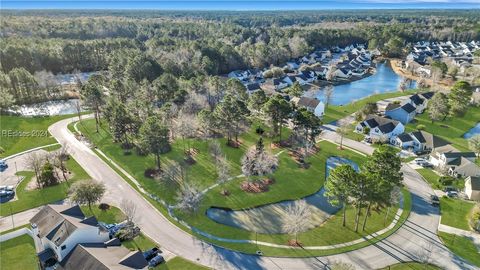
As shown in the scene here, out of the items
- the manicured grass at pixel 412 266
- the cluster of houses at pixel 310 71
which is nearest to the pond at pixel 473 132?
the manicured grass at pixel 412 266

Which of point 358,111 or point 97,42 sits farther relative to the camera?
point 97,42

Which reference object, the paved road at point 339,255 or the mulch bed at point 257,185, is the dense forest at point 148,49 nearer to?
the mulch bed at point 257,185

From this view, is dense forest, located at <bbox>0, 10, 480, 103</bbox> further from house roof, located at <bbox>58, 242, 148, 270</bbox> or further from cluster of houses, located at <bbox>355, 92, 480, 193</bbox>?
house roof, located at <bbox>58, 242, 148, 270</bbox>

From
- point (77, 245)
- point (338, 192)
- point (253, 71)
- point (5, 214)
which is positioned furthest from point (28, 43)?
point (338, 192)

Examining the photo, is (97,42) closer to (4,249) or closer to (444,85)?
(4,249)

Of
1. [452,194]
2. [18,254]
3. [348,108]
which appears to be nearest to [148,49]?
[348,108]

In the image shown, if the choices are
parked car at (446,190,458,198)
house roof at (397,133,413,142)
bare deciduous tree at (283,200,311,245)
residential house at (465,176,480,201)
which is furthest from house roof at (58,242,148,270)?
house roof at (397,133,413,142)

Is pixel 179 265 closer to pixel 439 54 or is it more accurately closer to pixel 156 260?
pixel 156 260
